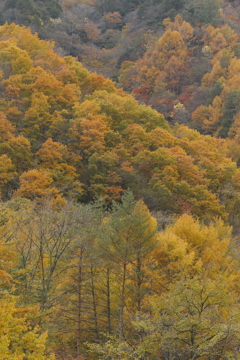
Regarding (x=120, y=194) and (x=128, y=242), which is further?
(x=120, y=194)

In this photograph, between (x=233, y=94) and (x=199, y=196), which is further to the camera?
(x=233, y=94)

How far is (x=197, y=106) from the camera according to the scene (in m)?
73.8

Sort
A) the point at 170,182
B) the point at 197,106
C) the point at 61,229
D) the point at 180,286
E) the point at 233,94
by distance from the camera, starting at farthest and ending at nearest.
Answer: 1. the point at 197,106
2. the point at 233,94
3. the point at 170,182
4. the point at 61,229
5. the point at 180,286

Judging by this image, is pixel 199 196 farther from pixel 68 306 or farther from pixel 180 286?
pixel 180 286

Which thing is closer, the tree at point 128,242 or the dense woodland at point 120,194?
the dense woodland at point 120,194

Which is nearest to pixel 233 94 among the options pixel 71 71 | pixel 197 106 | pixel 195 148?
pixel 197 106

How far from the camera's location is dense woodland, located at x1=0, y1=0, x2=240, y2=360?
654 inches

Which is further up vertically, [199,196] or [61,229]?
[199,196]

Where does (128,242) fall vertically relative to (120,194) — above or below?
above

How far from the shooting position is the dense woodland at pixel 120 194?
1661 centimetres

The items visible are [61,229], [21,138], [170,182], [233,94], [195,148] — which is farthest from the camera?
[233,94]

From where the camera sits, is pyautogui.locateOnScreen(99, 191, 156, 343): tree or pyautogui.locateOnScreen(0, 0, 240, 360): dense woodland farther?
pyautogui.locateOnScreen(99, 191, 156, 343): tree

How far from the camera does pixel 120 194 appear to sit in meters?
36.9

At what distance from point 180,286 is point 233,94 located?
54.5m
